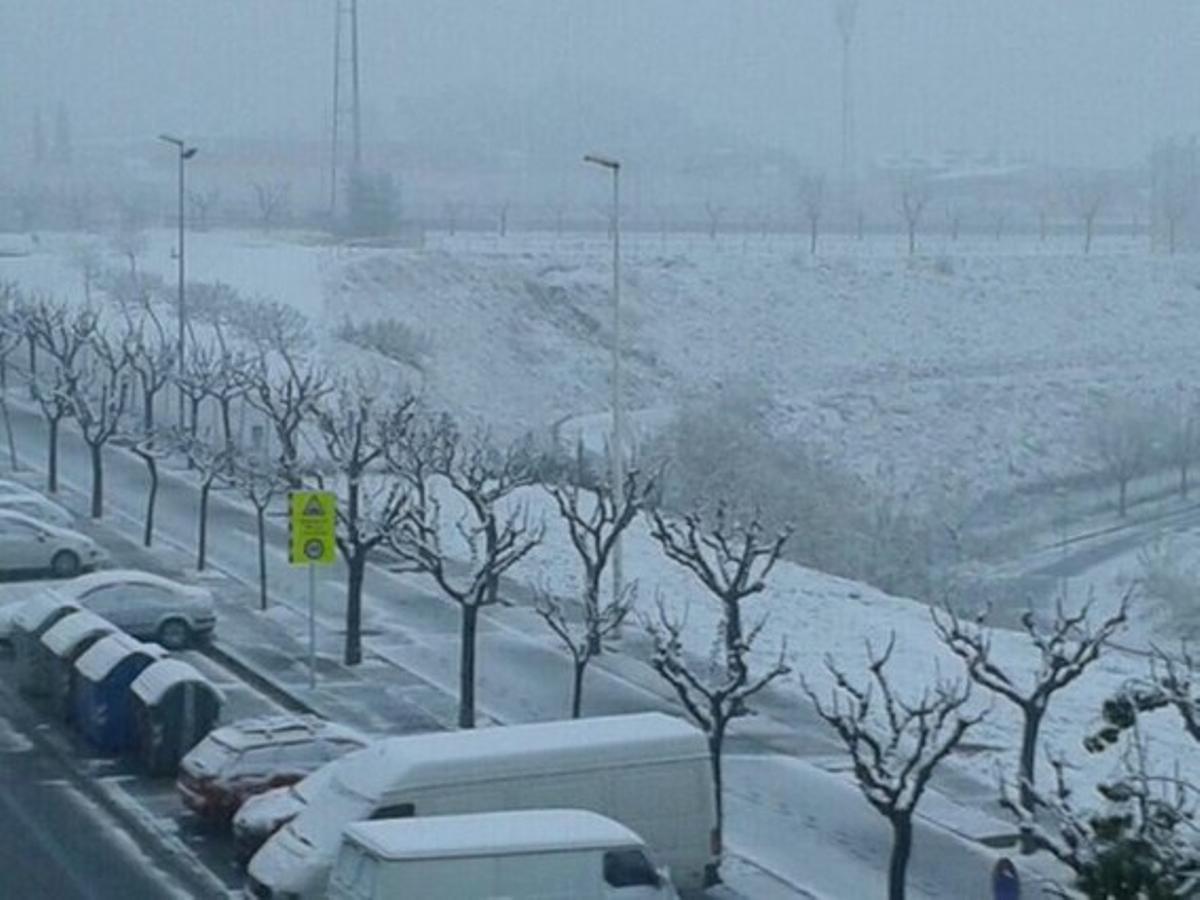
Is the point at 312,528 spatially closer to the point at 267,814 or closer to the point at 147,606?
the point at 147,606

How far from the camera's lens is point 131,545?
24016mm

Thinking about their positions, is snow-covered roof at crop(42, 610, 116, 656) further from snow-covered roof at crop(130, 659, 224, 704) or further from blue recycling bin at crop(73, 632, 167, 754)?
snow-covered roof at crop(130, 659, 224, 704)

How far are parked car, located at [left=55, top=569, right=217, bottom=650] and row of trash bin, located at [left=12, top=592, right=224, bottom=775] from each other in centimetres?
142

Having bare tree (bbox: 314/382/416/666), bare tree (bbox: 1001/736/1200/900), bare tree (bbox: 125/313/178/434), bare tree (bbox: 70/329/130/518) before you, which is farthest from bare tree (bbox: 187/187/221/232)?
bare tree (bbox: 1001/736/1200/900)

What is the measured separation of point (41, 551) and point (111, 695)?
7287 millimetres

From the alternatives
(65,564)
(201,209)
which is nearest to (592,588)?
(65,564)

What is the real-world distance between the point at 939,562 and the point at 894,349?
71.2 feet

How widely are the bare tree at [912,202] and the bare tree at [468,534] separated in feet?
122

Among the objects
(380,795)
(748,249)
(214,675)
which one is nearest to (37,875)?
(380,795)

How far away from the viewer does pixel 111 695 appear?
50.2 feet

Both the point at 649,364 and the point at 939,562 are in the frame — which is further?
the point at 649,364

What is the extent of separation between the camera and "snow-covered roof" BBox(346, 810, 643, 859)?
10016 millimetres

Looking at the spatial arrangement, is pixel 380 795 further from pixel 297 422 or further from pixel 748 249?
pixel 748 249

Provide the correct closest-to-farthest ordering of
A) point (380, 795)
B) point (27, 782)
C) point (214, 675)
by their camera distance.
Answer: point (380, 795), point (27, 782), point (214, 675)
